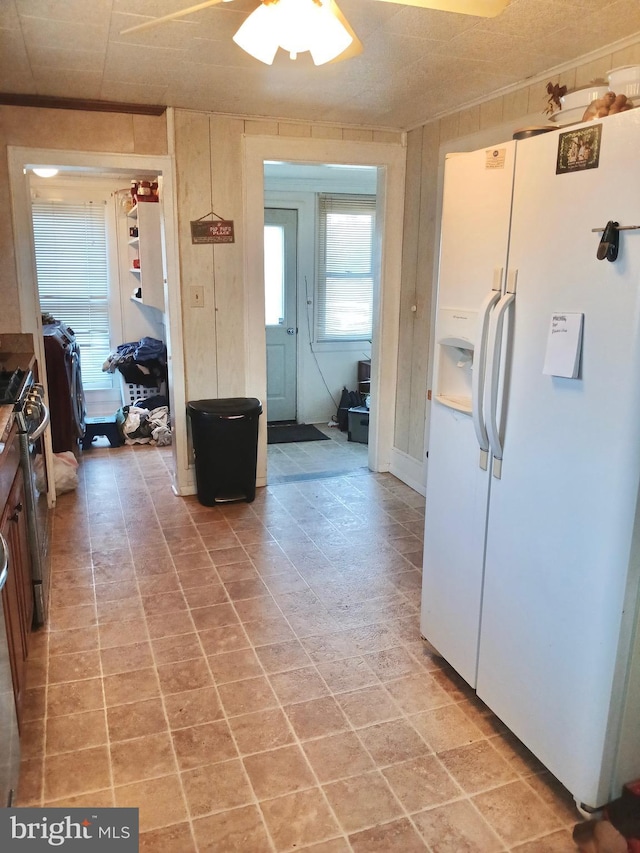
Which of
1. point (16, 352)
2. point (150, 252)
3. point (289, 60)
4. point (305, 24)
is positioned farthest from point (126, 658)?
point (150, 252)

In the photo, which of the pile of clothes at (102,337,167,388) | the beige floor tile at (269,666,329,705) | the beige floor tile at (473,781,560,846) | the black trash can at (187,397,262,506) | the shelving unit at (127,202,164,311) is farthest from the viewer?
the pile of clothes at (102,337,167,388)

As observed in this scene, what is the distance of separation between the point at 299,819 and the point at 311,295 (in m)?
5.09

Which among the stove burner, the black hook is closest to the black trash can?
the stove burner

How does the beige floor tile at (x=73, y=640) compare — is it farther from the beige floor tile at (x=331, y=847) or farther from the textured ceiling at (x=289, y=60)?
the textured ceiling at (x=289, y=60)

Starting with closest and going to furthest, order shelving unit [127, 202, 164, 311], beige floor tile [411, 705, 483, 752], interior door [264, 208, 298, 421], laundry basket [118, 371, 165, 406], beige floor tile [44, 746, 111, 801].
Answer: beige floor tile [44, 746, 111, 801], beige floor tile [411, 705, 483, 752], shelving unit [127, 202, 164, 311], laundry basket [118, 371, 165, 406], interior door [264, 208, 298, 421]

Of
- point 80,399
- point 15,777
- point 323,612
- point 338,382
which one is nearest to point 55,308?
point 80,399

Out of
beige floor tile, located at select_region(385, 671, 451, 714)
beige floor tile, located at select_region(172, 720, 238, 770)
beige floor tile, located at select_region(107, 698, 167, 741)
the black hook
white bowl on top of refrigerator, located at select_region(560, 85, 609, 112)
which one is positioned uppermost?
white bowl on top of refrigerator, located at select_region(560, 85, 609, 112)

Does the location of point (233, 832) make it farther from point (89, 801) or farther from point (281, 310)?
point (281, 310)

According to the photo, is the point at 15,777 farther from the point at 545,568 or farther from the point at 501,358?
the point at 501,358

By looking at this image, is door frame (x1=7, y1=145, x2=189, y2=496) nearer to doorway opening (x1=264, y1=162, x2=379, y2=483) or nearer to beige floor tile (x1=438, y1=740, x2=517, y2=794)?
doorway opening (x1=264, y1=162, x2=379, y2=483)

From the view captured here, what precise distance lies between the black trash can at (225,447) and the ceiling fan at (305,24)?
2212 millimetres

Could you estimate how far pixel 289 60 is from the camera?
287 centimetres

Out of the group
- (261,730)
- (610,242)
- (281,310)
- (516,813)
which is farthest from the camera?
(281,310)

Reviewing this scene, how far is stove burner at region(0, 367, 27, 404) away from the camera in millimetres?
2473
